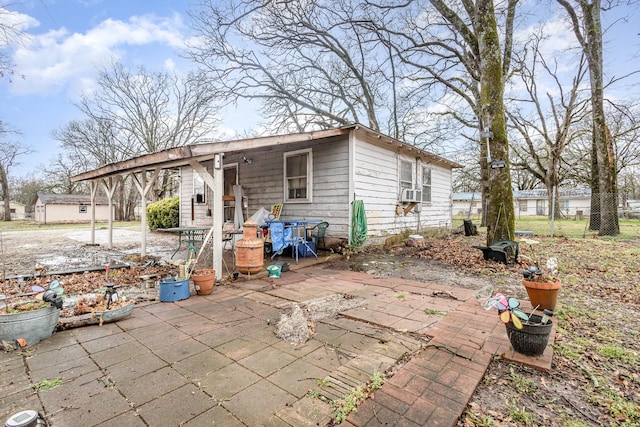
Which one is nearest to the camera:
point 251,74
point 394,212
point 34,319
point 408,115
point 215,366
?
point 215,366

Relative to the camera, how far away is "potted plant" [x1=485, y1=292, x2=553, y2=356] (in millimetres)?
2234

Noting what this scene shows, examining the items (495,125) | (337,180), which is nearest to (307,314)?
(337,180)

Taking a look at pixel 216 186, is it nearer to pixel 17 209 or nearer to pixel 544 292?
pixel 544 292

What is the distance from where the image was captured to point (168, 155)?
4340 millimetres

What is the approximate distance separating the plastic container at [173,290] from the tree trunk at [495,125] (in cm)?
605

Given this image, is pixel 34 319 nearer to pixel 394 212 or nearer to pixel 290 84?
pixel 394 212

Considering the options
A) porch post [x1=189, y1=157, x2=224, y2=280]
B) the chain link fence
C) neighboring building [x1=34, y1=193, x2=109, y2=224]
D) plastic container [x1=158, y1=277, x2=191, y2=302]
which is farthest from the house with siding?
neighboring building [x1=34, y1=193, x2=109, y2=224]

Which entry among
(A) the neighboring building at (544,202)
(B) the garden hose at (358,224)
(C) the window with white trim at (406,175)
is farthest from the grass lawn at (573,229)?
(A) the neighboring building at (544,202)

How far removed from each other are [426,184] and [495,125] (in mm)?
4151

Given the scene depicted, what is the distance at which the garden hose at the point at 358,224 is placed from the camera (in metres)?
6.76

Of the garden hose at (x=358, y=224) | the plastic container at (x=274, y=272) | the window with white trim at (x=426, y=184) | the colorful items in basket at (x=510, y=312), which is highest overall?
the window with white trim at (x=426, y=184)

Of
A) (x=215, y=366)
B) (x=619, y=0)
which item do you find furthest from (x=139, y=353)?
(x=619, y=0)

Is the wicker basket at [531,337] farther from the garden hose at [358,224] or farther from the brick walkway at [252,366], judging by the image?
the garden hose at [358,224]

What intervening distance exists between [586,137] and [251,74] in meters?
23.5
